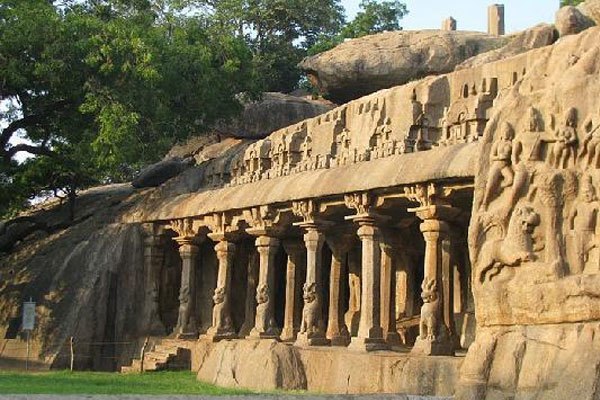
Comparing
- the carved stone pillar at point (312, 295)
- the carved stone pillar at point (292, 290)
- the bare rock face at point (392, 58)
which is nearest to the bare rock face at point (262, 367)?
the carved stone pillar at point (312, 295)

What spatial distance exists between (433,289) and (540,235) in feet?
13.0

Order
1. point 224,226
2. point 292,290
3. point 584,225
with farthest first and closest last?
point 224,226, point 292,290, point 584,225

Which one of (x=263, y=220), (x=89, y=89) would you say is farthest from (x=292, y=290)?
(x=89, y=89)

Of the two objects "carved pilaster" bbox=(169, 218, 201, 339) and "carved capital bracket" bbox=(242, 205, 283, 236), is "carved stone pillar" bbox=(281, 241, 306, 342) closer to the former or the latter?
"carved capital bracket" bbox=(242, 205, 283, 236)

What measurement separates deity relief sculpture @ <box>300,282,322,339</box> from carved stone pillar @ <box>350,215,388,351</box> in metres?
1.91

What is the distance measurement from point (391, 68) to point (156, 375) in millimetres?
15186

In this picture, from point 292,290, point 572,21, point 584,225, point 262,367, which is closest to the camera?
point 584,225

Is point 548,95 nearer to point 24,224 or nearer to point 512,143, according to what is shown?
point 512,143

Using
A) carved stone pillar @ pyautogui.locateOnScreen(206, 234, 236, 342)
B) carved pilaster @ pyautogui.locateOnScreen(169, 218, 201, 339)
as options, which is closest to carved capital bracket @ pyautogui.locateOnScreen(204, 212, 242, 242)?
carved stone pillar @ pyautogui.locateOnScreen(206, 234, 236, 342)

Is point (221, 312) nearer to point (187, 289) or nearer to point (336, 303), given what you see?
point (187, 289)

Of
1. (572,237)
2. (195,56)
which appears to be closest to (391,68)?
(195,56)

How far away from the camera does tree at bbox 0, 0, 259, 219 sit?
24.1 metres

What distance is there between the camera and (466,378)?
12891mm

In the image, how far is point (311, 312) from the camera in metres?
19.8
